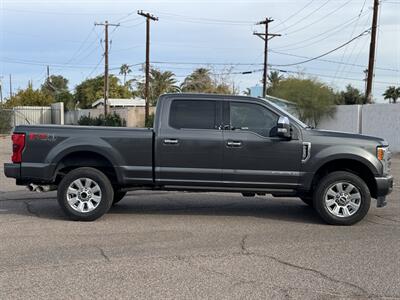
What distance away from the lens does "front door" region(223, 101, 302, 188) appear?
8305mm

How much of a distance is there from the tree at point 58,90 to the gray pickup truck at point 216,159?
70649 millimetres

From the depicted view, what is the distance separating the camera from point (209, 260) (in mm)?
6188

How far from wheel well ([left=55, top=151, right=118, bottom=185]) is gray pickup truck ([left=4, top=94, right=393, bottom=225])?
103mm

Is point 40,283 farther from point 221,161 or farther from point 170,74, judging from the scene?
point 170,74

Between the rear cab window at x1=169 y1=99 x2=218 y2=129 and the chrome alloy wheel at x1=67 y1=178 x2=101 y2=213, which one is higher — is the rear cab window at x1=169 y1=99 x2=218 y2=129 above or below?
above

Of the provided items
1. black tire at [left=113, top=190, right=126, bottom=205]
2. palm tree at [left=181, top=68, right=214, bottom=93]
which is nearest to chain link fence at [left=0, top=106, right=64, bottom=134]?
palm tree at [left=181, top=68, right=214, bottom=93]

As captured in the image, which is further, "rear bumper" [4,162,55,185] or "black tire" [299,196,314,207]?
"black tire" [299,196,314,207]

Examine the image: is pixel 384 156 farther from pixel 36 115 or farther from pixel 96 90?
pixel 96 90

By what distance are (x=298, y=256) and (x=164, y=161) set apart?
288 cm

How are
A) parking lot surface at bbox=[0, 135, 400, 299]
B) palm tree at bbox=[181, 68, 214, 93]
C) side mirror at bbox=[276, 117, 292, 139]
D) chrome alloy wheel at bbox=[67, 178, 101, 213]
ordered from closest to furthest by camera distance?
parking lot surface at bbox=[0, 135, 400, 299] → side mirror at bbox=[276, 117, 292, 139] → chrome alloy wheel at bbox=[67, 178, 101, 213] → palm tree at bbox=[181, 68, 214, 93]

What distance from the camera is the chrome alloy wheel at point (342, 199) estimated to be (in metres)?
8.32

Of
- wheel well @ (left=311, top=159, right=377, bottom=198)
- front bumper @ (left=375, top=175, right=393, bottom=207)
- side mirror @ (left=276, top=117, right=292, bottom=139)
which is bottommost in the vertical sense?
front bumper @ (left=375, top=175, right=393, bottom=207)

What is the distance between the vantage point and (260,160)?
27.3ft

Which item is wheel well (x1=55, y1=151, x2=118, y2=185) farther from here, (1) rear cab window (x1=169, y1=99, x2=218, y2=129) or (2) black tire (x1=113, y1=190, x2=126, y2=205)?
(1) rear cab window (x1=169, y1=99, x2=218, y2=129)
